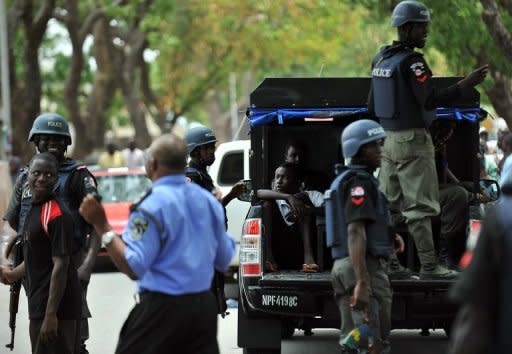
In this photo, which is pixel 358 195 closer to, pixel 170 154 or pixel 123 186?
pixel 170 154

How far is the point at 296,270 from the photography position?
9969 mm

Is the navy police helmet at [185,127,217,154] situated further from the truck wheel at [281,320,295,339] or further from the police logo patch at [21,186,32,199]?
the truck wheel at [281,320,295,339]

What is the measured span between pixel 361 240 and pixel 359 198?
25 cm

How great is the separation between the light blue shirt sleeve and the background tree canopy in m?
15.0

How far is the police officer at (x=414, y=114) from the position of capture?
9.01 meters

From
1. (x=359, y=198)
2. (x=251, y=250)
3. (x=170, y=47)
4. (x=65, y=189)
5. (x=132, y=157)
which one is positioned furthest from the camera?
(x=170, y=47)

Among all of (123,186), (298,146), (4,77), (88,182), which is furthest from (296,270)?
(4,77)

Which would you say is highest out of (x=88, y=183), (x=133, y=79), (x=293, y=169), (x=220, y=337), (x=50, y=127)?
(x=133, y=79)

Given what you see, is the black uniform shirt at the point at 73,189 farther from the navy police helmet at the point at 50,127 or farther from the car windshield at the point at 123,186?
the car windshield at the point at 123,186

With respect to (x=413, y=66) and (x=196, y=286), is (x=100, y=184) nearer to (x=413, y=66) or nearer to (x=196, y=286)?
(x=413, y=66)

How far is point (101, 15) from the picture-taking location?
32.9m

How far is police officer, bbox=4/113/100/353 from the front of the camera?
8.39m

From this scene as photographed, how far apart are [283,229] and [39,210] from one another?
125 inches

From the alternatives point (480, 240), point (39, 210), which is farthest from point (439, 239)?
point (480, 240)
